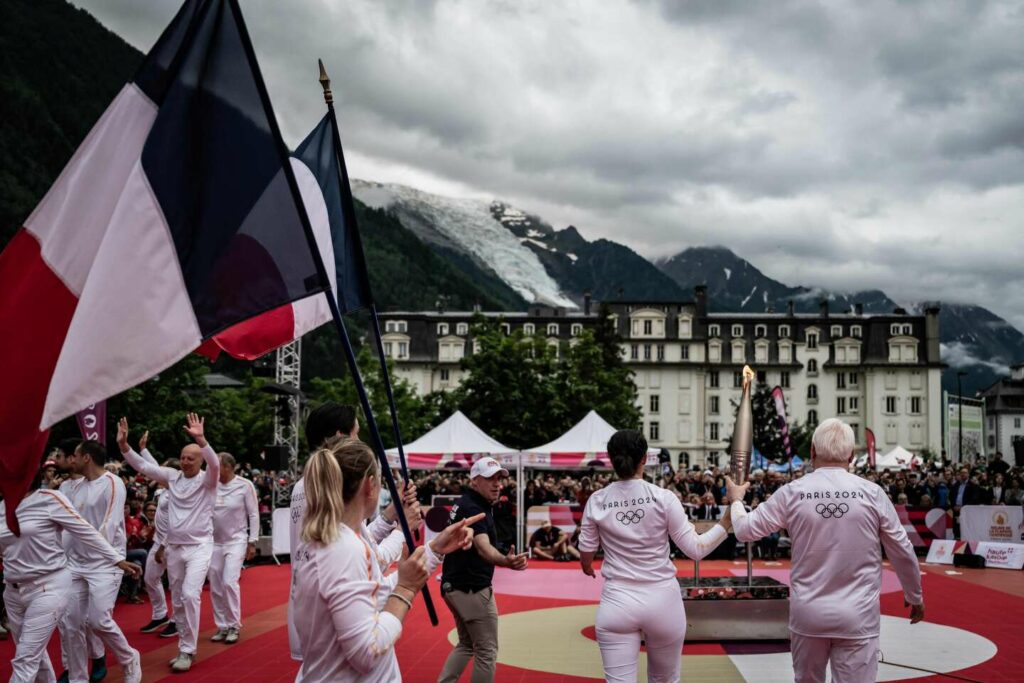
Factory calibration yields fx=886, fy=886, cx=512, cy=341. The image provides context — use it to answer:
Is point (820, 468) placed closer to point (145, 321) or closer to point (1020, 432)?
point (145, 321)

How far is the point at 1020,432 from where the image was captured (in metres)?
153

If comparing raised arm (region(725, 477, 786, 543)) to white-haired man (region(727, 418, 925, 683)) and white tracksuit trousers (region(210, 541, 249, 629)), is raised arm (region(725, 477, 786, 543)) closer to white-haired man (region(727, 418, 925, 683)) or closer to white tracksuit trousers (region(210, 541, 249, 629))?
white-haired man (region(727, 418, 925, 683))

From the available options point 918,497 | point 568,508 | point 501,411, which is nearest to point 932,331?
point 501,411

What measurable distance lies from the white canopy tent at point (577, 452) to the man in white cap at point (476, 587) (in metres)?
→ 15.1

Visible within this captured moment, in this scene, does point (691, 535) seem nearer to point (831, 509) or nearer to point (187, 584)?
point (831, 509)

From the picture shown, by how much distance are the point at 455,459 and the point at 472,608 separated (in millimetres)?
16893

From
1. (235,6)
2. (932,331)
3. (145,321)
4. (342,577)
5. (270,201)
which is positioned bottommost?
(342,577)

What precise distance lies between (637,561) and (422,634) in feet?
20.4

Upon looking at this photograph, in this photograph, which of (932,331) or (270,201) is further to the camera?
(932,331)

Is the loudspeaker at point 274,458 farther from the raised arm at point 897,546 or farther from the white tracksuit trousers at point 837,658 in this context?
the raised arm at point 897,546

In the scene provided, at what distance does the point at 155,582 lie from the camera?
11.2 metres

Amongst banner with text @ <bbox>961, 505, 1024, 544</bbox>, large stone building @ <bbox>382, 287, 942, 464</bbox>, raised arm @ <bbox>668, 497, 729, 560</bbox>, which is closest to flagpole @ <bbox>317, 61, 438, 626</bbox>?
raised arm @ <bbox>668, 497, 729, 560</bbox>

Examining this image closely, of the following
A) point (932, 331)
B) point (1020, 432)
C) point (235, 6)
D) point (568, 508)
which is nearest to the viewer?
point (235, 6)

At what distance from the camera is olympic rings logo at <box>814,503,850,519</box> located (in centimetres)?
517
